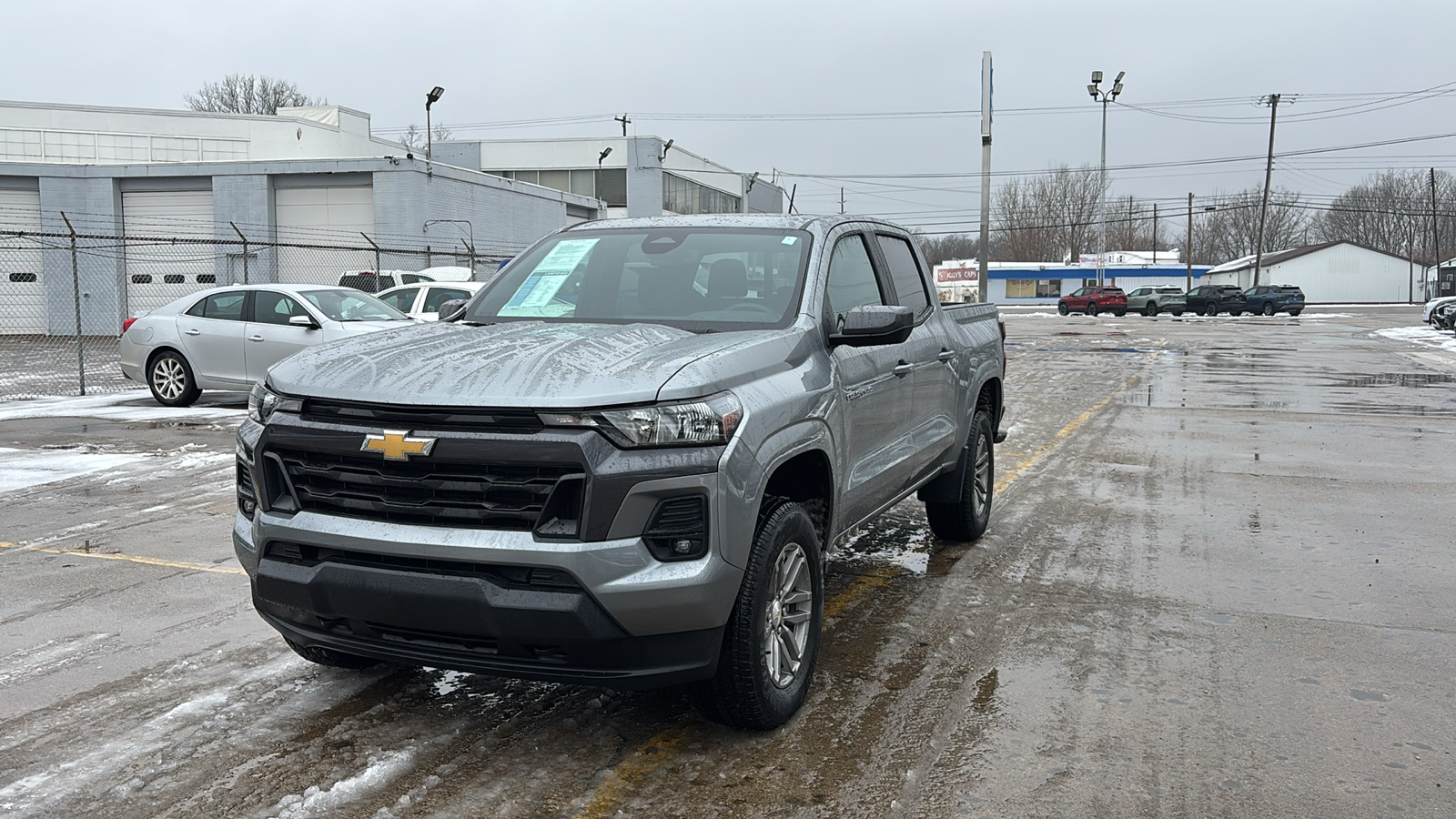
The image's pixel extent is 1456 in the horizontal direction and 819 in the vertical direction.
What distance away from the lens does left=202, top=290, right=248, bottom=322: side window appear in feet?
46.4

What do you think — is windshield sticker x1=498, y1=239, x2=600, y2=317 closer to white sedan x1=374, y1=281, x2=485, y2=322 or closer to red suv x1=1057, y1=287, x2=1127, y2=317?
white sedan x1=374, y1=281, x2=485, y2=322

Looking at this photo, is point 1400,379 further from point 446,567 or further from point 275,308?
point 446,567

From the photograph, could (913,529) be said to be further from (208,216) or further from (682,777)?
(208,216)

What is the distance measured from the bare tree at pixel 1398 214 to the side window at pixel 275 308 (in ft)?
376

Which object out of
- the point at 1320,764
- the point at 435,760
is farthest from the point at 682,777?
the point at 1320,764

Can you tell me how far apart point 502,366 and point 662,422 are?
22.5 inches

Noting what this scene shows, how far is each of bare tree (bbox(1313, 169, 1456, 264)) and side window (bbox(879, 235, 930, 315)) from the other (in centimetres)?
11775

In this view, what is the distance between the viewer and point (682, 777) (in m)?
3.67

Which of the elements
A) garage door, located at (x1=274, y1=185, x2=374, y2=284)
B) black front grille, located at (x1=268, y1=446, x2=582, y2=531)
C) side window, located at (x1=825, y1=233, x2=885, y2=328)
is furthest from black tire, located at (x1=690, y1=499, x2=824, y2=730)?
garage door, located at (x1=274, y1=185, x2=374, y2=284)

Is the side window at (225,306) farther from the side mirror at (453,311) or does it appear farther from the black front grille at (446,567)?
the black front grille at (446,567)

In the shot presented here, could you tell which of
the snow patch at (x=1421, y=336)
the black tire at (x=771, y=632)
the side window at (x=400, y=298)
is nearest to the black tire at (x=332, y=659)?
the black tire at (x=771, y=632)

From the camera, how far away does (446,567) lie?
136 inches

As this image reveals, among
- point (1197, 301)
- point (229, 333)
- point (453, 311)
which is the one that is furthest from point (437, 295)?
point (1197, 301)

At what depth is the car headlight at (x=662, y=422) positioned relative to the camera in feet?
11.3
